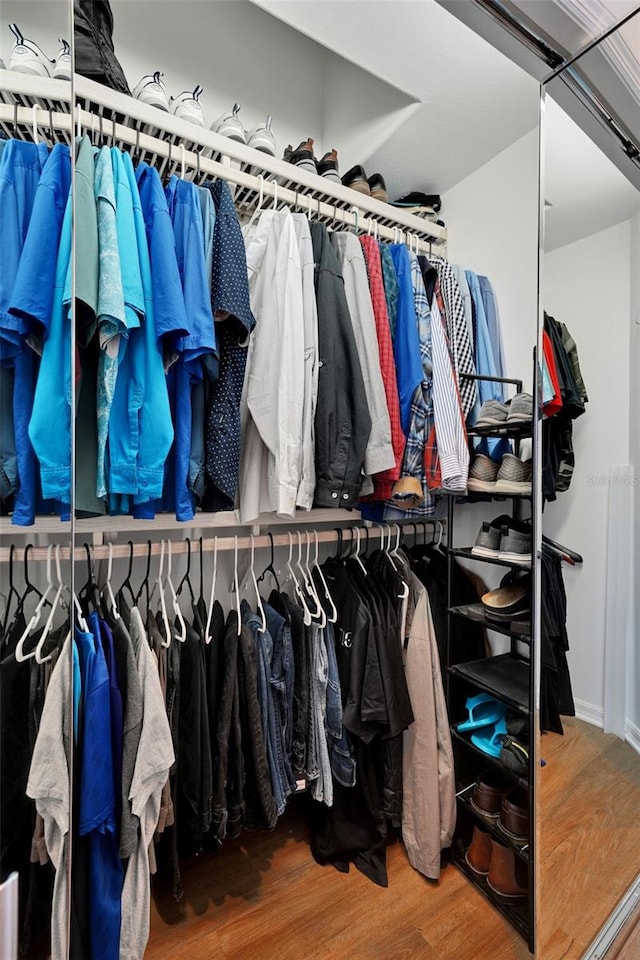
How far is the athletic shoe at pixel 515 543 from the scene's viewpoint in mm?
1100

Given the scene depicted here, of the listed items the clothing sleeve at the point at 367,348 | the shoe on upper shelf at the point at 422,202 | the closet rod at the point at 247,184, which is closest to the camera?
the closet rod at the point at 247,184

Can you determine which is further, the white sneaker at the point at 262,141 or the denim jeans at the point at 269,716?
the white sneaker at the point at 262,141

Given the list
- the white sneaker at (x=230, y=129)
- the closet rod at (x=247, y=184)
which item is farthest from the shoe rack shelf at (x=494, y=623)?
the white sneaker at (x=230, y=129)

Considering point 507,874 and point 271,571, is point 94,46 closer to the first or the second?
point 271,571

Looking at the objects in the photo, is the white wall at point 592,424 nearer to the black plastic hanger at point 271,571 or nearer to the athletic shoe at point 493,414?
the athletic shoe at point 493,414

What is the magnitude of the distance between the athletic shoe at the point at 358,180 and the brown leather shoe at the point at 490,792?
1765 millimetres

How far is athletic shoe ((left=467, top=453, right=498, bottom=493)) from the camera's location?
48.5 inches

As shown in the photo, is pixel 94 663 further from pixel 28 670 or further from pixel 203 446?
pixel 28 670

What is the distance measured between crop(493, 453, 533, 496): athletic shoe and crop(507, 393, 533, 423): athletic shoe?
0.33ft

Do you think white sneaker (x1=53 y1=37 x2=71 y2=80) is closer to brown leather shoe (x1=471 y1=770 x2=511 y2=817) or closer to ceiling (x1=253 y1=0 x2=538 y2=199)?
ceiling (x1=253 y1=0 x2=538 y2=199)

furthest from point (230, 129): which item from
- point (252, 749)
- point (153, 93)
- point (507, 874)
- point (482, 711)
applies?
point (507, 874)

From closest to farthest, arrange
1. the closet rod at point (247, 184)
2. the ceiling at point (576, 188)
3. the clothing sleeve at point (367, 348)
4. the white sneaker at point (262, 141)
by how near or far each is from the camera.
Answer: the ceiling at point (576, 188), the closet rod at point (247, 184), the clothing sleeve at point (367, 348), the white sneaker at point (262, 141)

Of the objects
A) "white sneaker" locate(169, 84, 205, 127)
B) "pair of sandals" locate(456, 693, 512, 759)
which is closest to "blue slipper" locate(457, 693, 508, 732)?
"pair of sandals" locate(456, 693, 512, 759)

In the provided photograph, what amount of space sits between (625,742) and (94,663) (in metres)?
1.10
